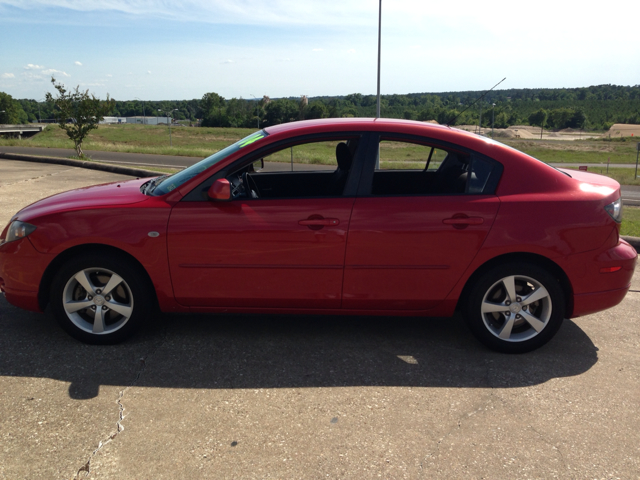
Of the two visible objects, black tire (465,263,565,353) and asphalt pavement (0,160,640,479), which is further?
black tire (465,263,565,353)

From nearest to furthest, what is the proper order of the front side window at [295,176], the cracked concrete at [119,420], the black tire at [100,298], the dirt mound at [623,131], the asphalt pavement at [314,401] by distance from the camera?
the cracked concrete at [119,420] < the asphalt pavement at [314,401] < the black tire at [100,298] < the front side window at [295,176] < the dirt mound at [623,131]

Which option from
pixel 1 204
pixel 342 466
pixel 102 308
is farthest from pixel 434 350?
pixel 1 204

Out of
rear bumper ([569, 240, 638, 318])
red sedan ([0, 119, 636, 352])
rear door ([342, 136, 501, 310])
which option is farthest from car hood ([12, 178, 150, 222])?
rear bumper ([569, 240, 638, 318])

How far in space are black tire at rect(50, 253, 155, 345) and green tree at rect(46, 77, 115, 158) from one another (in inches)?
782

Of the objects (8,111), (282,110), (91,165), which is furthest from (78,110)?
(8,111)

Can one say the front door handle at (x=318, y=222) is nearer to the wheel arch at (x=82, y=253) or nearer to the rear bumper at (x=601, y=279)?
the wheel arch at (x=82, y=253)

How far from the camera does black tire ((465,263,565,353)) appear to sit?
3918 mm

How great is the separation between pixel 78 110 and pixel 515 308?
2180 cm

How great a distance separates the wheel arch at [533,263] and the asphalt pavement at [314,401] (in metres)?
0.46

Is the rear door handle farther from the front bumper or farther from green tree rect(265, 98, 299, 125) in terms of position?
green tree rect(265, 98, 299, 125)

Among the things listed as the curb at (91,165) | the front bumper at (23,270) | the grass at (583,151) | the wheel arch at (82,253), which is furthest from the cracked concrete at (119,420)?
the grass at (583,151)

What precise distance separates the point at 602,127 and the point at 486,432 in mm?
131405

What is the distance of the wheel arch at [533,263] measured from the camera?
396 cm

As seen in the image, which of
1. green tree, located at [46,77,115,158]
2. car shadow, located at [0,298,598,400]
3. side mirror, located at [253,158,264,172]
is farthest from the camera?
green tree, located at [46,77,115,158]
